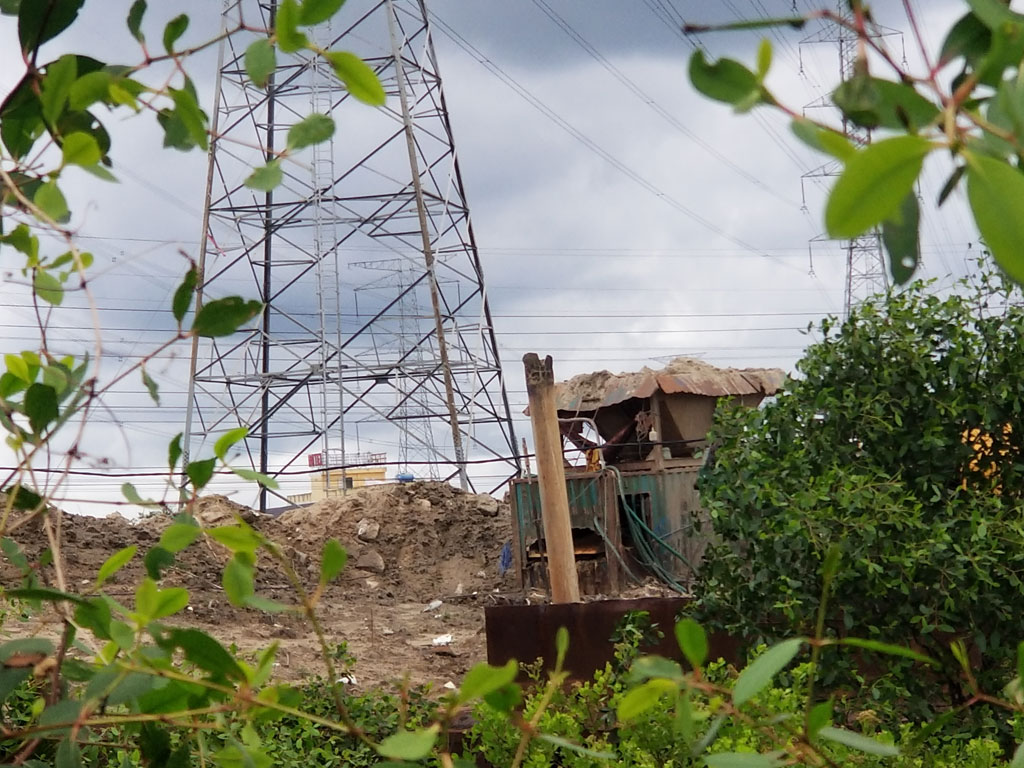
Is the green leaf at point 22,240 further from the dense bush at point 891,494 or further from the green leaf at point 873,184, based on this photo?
Result: the dense bush at point 891,494

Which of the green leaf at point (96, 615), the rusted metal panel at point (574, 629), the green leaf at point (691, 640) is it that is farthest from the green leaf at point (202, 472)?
the rusted metal panel at point (574, 629)

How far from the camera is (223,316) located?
87 cm

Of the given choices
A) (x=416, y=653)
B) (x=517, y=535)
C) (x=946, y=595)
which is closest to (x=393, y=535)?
(x=517, y=535)

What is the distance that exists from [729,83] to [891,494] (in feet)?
10.9

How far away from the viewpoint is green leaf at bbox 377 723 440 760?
51cm

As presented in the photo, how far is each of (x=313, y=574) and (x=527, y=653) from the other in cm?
722

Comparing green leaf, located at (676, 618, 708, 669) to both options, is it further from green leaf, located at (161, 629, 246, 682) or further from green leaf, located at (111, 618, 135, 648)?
green leaf, located at (111, 618, 135, 648)

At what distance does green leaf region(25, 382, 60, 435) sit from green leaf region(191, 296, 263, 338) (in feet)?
0.50

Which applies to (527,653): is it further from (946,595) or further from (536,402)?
(946,595)

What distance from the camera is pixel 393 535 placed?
12.4 m

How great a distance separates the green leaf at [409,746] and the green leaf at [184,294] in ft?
1.53

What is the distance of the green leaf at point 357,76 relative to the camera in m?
0.63

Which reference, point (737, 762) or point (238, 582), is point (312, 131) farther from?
point (737, 762)

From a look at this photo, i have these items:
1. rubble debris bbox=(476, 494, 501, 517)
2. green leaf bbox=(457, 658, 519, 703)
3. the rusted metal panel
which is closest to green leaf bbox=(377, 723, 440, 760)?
green leaf bbox=(457, 658, 519, 703)
